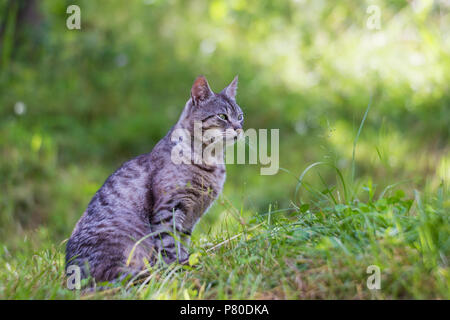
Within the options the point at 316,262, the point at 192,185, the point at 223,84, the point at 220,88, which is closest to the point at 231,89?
the point at 192,185

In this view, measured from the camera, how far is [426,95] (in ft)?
19.2

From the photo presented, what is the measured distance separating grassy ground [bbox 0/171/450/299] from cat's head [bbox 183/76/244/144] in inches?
30.2

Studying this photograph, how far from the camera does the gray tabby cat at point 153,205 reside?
255cm

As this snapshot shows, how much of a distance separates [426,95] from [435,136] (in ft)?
1.81

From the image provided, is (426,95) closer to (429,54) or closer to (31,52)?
(429,54)

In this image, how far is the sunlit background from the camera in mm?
5496

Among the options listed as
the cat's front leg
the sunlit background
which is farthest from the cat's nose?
the sunlit background

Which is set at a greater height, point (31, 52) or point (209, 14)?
point (209, 14)

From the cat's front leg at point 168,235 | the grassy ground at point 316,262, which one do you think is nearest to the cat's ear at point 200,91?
the cat's front leg at point 168,235

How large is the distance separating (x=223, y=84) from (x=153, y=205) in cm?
373

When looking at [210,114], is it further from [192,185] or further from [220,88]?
[220,88]

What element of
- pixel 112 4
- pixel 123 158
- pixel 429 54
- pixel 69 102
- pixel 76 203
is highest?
pixel 112 4

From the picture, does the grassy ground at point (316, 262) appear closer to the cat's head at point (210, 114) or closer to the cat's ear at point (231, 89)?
Result: the cat's head at point (210, 114)
